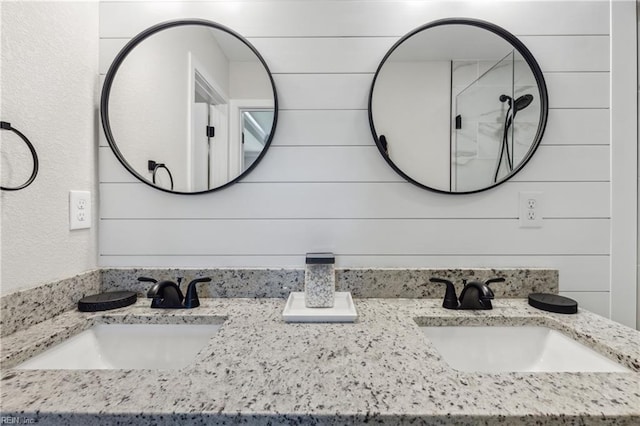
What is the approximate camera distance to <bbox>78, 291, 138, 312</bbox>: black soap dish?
2.96 ft

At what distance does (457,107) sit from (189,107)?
956 millimetres

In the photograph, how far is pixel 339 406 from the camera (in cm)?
49

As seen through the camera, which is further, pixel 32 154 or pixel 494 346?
pixel 494 346

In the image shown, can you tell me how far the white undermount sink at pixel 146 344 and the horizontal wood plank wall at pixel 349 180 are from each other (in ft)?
0.78

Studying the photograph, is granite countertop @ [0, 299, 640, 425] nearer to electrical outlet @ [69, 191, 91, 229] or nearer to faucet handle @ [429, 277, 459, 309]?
faucet handle @ [429, 277, 459, 309]

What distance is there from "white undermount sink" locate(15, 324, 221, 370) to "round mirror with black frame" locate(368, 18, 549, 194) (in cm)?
86

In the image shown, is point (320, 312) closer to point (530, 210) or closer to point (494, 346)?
point (494, 346)

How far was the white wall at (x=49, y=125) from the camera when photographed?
0.76 meters

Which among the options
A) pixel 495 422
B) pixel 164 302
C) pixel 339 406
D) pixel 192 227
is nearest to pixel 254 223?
pixel 192 227

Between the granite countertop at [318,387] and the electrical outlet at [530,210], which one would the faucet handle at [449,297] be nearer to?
the granite countertop at [318,387]

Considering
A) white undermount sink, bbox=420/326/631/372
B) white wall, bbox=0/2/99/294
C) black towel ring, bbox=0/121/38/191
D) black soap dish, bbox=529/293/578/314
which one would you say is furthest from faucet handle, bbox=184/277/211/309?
black soap dish, bbox=529/293/578/314

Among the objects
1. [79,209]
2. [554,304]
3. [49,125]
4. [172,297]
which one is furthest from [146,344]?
[554,304]

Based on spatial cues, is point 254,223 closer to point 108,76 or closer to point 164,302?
point 164,302

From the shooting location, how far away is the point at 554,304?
91 cm
